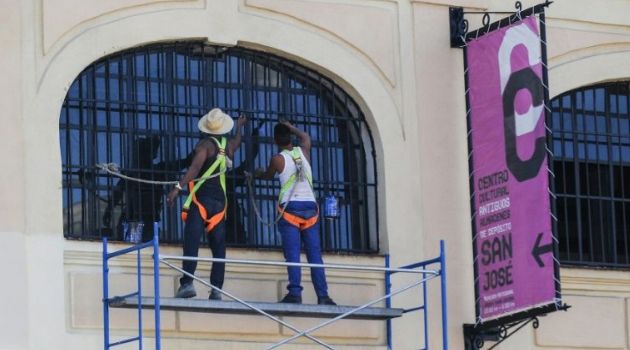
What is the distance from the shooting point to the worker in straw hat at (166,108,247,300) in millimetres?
21125

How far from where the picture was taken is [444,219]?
75.3ft

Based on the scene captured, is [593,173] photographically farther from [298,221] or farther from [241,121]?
[241,121]

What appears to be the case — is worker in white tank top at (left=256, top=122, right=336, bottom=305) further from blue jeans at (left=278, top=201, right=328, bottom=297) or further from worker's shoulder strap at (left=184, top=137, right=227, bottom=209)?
worker's shoulder strap at (left=184, top=137, right=227, bottom=209)

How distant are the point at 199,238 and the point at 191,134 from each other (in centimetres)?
130

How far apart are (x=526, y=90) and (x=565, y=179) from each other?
2281 millimetres

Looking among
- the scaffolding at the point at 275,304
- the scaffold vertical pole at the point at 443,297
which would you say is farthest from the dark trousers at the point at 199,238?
the scaffold vertical pole at the point at 443,297

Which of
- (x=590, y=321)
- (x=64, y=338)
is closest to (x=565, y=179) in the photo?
(x=590, y=321)

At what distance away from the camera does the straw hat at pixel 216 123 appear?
2142cm

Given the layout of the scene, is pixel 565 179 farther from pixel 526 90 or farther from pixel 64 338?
pixel 64 338

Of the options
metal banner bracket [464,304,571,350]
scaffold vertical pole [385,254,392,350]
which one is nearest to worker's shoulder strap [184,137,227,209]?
scaffold vertical pole [385,254,392,350]

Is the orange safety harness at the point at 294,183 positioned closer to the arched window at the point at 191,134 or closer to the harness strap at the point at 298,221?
the harness strap at the point at 298,221

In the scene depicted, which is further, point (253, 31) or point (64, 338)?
point (253, 31)

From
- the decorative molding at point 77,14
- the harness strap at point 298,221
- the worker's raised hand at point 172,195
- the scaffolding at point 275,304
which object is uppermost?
the decorative molding at point 77,14

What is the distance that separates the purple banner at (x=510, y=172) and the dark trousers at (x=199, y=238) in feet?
9.70
